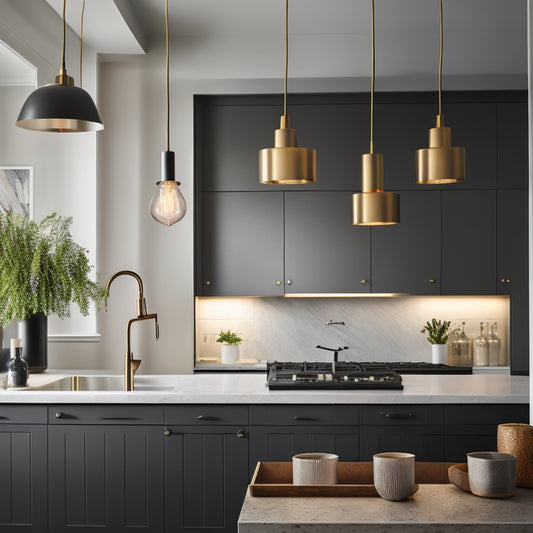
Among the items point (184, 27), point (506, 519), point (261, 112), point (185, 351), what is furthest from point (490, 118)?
point (506, 519)

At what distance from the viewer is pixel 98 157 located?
5.66 metres

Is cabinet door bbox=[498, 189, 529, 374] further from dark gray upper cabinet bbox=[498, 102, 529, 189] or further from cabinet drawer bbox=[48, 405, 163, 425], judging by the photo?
cabinet drawer bbox=[48, 405, 163, 425]

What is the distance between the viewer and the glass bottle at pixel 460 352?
5820mm

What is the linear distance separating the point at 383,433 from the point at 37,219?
3.19 metres

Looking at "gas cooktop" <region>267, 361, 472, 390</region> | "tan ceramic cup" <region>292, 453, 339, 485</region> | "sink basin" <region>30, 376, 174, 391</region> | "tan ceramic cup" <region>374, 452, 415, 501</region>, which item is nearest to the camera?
"tan ceramic cup" <region>374, 452, 415, 501</region>

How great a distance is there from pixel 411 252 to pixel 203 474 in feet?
9.13

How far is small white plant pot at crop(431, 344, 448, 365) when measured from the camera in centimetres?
575

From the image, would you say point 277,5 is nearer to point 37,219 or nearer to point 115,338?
point 37,219

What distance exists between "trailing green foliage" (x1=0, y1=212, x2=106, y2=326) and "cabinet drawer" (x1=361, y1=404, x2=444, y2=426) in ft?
5.47

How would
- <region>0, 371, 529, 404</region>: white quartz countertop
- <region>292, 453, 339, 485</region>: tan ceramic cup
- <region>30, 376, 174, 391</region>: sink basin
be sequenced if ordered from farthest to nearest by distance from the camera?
<region>30, 376, 174, 391</region>: sink basin, <region>0, 371, 529, 404</region>: white quartz countertop, <region>292, 453, 339, 485</region>: tan ceramic cup

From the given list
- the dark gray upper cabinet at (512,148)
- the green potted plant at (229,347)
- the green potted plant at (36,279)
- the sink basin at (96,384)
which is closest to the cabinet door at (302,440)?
the sink basin at (96,384)

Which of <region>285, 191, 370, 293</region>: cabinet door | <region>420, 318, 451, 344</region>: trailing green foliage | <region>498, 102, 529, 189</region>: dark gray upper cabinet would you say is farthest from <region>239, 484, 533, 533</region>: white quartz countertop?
<region>498, 102, 529, 189</region>: dark gray upper cabinet

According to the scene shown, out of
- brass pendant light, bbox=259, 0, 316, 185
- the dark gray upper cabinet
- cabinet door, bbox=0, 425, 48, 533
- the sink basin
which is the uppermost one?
the dark gray upper cabinet

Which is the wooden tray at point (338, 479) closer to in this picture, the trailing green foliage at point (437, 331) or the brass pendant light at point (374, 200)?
the brass pendant light at point (374, 200)
